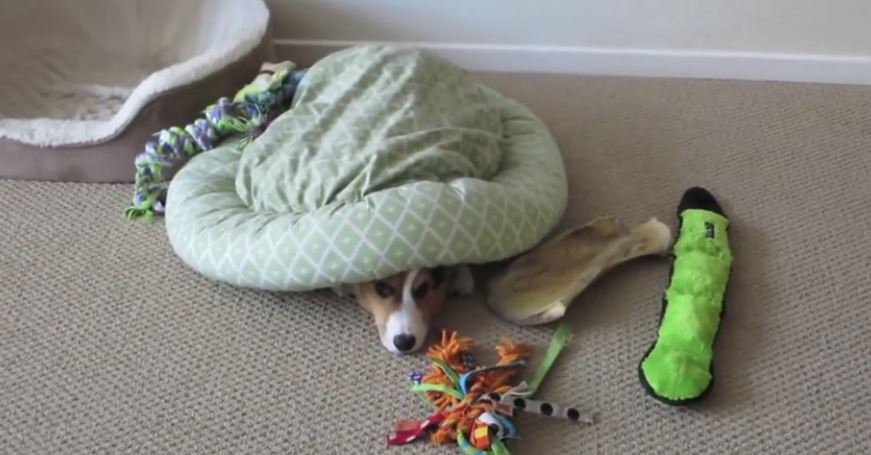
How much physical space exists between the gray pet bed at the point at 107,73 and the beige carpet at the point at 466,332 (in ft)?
0.31

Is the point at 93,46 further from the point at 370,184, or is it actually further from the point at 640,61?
the point at 640,61

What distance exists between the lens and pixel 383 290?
154cm

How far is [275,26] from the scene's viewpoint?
227 centimetres

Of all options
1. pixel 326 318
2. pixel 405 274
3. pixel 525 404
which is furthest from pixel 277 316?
pixel 525 404

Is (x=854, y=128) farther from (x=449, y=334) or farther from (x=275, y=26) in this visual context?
(x=275, y=26)

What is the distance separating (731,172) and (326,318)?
838 mm

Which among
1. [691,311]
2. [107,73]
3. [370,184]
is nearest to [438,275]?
[370,184]

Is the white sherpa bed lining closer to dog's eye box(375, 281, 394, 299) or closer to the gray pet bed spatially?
the gray pet bed

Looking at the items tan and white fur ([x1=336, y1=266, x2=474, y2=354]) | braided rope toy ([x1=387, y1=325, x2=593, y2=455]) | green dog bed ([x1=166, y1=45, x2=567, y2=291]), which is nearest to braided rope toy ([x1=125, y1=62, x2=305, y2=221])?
green dog bed ([x1=166, y1=45, x2=567, y2=291])

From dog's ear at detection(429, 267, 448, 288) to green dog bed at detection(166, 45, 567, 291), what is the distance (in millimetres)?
67

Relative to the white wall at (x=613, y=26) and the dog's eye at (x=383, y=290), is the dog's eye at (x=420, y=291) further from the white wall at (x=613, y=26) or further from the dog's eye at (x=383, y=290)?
the white wall at (x=613, y=26)

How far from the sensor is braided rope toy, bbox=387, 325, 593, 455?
1386 mm

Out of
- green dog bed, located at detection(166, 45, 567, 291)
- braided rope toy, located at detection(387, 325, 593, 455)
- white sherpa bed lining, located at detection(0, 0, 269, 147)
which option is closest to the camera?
braided rope toy, located at detection(387, 325, 593, 455)

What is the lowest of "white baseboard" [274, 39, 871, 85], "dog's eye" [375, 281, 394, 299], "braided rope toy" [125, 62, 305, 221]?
"white baseboard" [274, 39, 871, 85]
